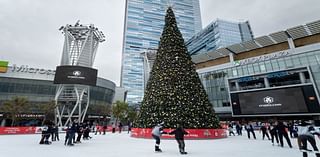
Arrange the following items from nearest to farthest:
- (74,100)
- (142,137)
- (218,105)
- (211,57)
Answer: (142,137) < (74,100) < (218,105) < (211,57)

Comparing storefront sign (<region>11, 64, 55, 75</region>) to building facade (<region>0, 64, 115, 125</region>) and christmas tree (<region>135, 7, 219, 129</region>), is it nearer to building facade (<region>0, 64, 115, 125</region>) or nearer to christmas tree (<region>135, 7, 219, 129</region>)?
building facade (<region>0, 64, 115, 125</region>)

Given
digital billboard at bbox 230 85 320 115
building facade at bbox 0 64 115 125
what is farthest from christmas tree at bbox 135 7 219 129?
building facade at bbox 0 64 115 125

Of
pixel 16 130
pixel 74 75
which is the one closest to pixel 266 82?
pixel 74 75

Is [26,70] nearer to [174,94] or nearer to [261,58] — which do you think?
[174,94]

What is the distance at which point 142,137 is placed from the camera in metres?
15.3

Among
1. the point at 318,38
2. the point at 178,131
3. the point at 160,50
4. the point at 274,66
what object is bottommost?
the point at 178,131

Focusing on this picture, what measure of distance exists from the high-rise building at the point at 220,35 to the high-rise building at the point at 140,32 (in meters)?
Answer: 23.6

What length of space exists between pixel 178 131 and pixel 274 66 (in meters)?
36.4

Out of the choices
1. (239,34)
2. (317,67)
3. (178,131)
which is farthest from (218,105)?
(239,34)

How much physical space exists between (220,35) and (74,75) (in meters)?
79.7

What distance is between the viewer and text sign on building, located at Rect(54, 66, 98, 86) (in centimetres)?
3594

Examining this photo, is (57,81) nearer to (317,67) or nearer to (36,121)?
(36,121)

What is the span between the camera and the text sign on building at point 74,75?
3594 cm

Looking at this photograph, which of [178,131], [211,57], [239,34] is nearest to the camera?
[178,131]
